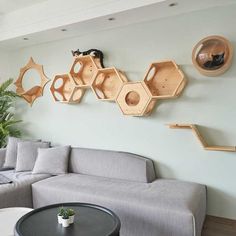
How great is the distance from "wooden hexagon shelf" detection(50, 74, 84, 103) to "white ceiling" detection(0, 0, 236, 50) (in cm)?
62

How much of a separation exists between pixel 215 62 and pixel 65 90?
216cm

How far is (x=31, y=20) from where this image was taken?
3.40 metres

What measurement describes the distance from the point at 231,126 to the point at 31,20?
114 inches

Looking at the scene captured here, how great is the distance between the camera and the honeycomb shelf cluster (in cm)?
291

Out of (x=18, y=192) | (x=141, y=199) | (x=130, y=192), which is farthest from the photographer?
(x=18, y=192)

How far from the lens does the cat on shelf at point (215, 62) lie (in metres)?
2.61

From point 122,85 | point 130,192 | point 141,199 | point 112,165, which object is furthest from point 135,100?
point 141,199

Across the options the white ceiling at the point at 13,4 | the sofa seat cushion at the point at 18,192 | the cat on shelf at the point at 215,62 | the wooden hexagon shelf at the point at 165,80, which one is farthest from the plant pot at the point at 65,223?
the white ceiling at the point at 13,4

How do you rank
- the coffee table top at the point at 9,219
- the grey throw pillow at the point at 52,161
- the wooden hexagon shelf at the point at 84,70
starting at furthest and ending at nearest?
the wooden hexagon shelf at the point at 84,70
the grey throw pillow at the point at 52,161
the coffee table top at the point at 9,219

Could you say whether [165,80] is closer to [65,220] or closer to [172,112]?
[172,112]

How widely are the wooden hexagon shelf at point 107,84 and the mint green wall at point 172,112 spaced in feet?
0.38

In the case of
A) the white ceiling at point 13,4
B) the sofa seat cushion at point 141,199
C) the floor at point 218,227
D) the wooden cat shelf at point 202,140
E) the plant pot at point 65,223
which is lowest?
the floor at point 218,227

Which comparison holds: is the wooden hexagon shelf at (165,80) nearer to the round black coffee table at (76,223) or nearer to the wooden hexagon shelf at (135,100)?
the wooden hexagon shelf at (135,100)

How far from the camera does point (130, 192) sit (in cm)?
250
